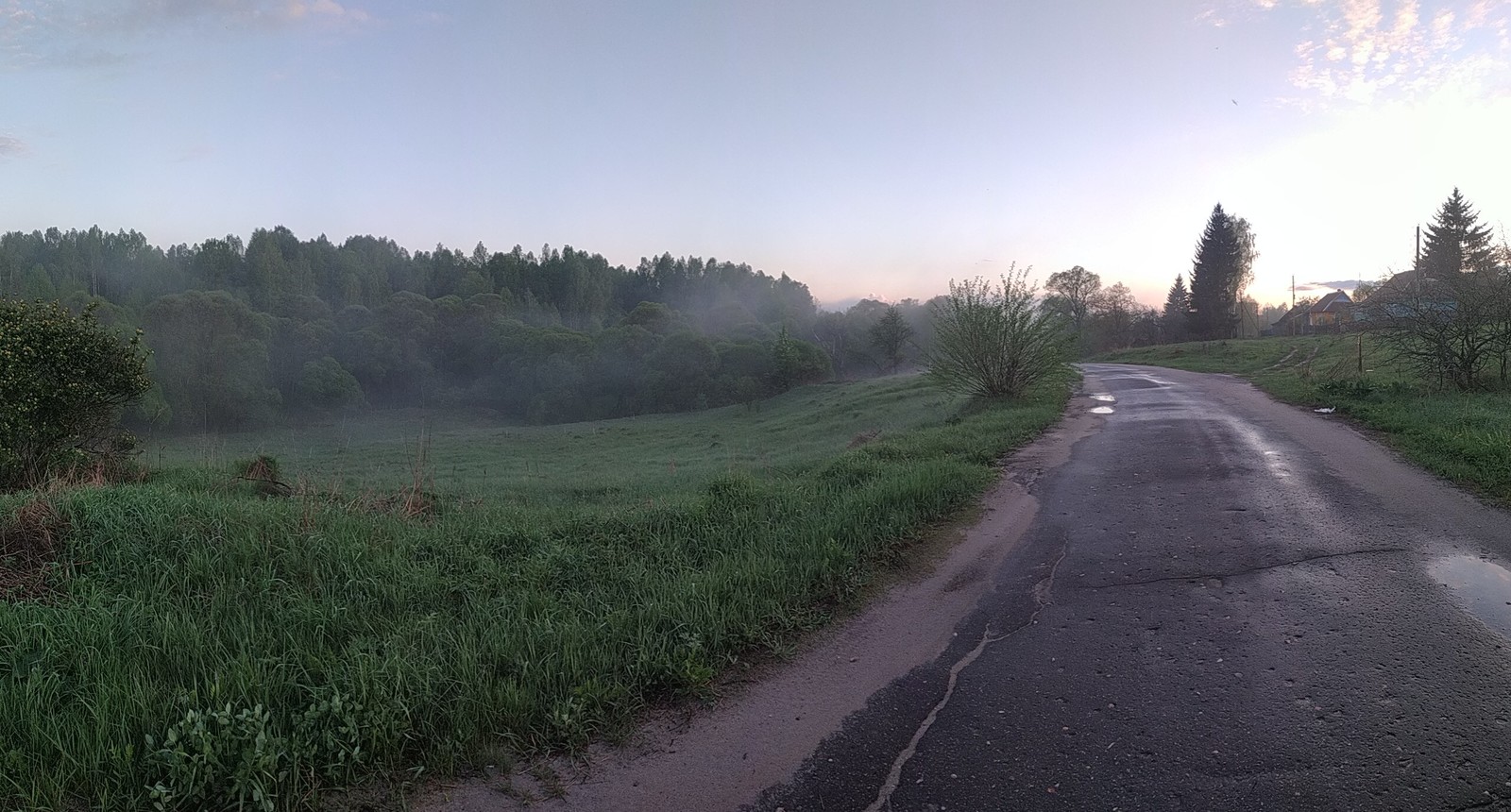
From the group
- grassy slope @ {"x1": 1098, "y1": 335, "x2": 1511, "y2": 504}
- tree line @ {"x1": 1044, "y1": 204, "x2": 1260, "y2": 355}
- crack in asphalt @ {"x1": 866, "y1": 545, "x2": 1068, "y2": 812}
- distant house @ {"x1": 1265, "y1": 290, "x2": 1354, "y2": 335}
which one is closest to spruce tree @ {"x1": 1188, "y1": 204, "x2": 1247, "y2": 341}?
tree line @ {"x1": 1044, "y1": 204, "x2": 1260, "y2": 355}

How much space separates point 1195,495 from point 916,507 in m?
3.08

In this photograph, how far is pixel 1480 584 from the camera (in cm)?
483

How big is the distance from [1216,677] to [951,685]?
1370 mm

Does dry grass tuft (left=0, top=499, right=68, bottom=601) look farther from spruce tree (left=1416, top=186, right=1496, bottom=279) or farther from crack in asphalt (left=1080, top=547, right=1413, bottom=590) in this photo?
spruce tree (left=1416, top=186, right=1496, bottom=279)

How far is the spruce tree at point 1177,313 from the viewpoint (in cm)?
6285

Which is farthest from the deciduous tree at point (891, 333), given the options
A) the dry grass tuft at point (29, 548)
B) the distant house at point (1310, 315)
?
the dry grass tuft at point (29, 548)

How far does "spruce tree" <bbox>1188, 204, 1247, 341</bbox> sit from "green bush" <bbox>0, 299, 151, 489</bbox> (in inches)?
2568

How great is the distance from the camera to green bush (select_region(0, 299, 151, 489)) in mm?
7965

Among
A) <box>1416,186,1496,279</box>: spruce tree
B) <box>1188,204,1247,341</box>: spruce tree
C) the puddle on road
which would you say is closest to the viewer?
the puddle on road

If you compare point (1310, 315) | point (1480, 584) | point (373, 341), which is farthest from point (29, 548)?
point (1310, 315)

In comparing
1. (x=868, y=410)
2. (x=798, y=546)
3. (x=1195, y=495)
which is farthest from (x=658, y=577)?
(x=868, y=410)

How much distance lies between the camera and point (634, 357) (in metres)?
71.9

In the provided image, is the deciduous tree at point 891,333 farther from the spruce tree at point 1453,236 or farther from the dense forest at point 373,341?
the spruce tree at point 1453,236

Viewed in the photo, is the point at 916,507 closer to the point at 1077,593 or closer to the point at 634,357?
the point at 1077,593
